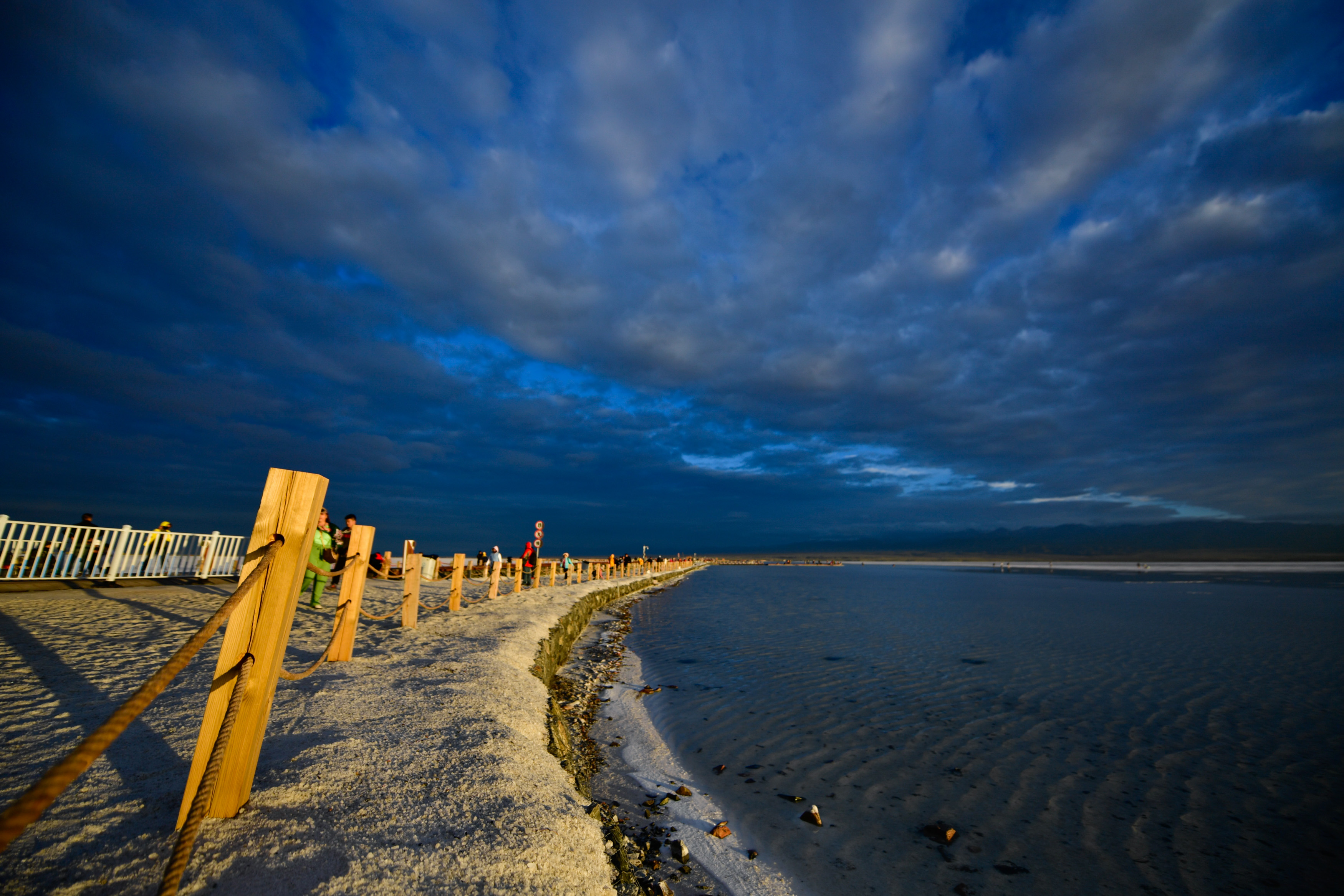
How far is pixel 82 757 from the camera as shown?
1628mm

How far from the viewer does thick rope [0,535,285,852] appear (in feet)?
4.57

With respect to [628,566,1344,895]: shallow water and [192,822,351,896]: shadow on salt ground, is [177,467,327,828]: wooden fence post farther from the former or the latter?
[628,566,1344,895]: shallow water

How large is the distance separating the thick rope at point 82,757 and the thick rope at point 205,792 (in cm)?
52

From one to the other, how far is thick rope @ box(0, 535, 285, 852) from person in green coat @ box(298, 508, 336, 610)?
9.24 meters

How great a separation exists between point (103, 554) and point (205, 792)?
53.4 ft

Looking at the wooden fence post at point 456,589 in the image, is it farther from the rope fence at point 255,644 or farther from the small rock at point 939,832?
the small rock at point 939,832

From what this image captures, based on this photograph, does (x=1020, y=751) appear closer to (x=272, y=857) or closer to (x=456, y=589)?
(x=272, y=857)

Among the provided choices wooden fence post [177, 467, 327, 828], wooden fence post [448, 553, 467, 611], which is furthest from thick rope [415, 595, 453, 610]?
wooden fence post [177, 467, 327, 828]

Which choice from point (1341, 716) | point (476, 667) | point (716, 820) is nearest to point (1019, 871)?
point (716, 820)

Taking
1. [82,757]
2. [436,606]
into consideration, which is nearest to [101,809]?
[82,757]

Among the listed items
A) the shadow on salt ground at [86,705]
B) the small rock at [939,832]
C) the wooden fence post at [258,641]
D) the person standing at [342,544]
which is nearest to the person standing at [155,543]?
the person standing at [342,544]

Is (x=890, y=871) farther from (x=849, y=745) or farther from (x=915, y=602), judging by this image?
(x=915, y=602)

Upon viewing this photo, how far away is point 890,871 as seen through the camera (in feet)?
13.4

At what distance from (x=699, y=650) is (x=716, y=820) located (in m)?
7.31
